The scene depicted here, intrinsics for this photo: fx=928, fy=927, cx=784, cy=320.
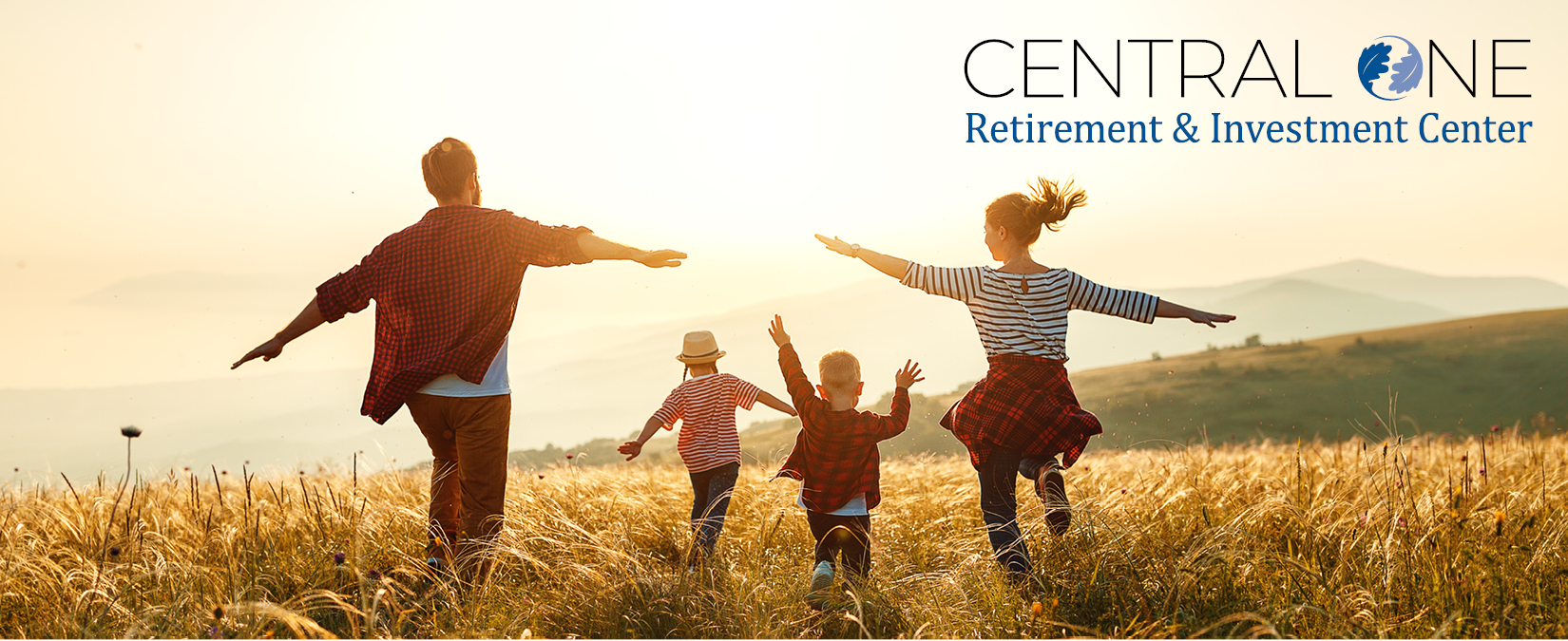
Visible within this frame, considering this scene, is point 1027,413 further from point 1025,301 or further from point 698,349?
point 698,349

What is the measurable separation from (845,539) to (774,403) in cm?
97

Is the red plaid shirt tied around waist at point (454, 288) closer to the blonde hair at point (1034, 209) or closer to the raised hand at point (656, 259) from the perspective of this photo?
the raised hand at point (656, 259)

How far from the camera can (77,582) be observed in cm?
468

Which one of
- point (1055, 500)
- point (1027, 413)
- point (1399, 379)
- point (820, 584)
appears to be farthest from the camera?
point (1399, 379)

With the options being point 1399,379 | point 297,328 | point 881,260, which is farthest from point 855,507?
point 1399,379

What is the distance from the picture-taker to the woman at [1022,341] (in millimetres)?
4586

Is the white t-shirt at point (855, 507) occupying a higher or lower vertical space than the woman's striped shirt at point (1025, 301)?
lower

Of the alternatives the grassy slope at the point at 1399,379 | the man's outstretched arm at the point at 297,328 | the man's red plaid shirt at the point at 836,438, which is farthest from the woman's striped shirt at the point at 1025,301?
the grassy slope at the point at 1399,379

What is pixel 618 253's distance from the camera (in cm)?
472

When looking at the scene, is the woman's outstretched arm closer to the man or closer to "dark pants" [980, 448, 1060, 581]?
the man

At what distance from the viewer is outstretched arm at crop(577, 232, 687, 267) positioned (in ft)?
15.5

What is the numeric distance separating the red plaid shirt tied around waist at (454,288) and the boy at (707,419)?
1.12m

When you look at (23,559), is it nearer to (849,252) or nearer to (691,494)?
(691,494)

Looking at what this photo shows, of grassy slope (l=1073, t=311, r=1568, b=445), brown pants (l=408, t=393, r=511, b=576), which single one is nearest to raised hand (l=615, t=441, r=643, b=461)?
brown pants (l=408, t=393, r=511, b=576)
